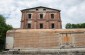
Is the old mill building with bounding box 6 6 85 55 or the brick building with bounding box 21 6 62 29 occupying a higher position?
the brick building with bounding box 21 6 62 29

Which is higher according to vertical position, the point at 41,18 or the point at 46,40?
the point at 41,18

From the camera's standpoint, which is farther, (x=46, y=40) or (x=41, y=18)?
(x=41, y=18)

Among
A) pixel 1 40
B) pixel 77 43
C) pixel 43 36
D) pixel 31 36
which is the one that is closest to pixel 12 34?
pixel 31 36

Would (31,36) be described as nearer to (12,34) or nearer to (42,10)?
(12,34)

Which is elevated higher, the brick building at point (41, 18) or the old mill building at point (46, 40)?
the brick building at point (41, 18)

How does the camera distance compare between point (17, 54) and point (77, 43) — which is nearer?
point (17, 54)

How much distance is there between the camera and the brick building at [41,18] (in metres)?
48.6

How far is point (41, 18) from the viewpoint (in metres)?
49.2

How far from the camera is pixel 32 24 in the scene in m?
48.3

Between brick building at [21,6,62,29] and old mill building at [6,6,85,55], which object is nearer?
old mill building at [6,6,85,55]

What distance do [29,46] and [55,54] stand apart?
9.98 feet

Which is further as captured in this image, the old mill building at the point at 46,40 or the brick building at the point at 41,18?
the brick building at the point at 41,18

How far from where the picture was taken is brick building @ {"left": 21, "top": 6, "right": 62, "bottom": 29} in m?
48.6

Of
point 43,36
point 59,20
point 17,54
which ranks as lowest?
point 17,54
